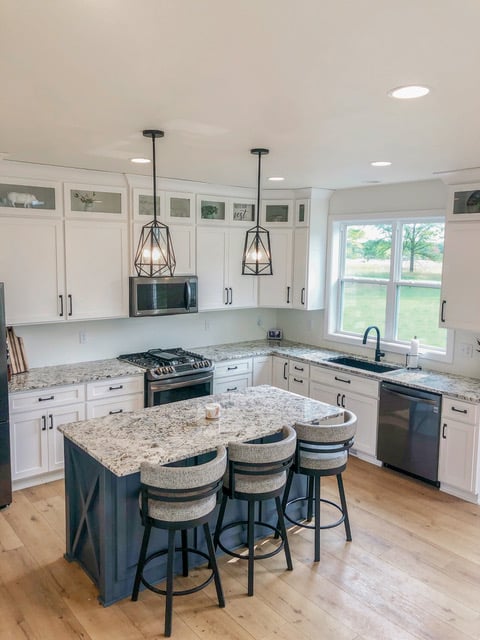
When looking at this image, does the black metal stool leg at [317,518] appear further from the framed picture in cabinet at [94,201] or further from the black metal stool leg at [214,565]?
the framed picture in cabinet at [94,201]

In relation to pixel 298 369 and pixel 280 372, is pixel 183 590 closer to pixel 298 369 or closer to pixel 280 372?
pixel 298 369

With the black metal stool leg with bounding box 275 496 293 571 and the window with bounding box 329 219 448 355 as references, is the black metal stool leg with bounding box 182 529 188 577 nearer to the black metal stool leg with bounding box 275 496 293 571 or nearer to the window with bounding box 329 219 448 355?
the black metal stool leg with bounding box 275 496 293 571

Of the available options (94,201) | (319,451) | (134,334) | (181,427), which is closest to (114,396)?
(134,334)

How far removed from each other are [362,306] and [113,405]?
9.31 feet

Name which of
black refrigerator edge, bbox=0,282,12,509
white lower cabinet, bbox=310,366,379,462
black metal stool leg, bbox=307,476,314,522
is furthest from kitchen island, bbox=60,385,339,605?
white lower cabinet, bbox=310,366,379,462

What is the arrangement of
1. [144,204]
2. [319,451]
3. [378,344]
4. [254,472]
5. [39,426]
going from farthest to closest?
[378,344]
[144,204]
[39,426]
[319,451]
[254,472]

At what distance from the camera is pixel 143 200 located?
4.86 meters

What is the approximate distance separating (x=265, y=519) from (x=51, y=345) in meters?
2.57

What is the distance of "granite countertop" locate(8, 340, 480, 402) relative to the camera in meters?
4.19

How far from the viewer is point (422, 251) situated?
5.03 metres

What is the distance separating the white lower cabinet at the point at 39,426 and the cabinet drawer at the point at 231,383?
1.43 meters

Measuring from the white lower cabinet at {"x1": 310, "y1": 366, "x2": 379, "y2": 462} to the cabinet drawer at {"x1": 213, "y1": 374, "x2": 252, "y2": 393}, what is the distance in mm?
802

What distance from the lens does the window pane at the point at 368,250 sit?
17.5ft

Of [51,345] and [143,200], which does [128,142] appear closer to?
[143,200]
